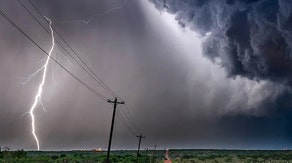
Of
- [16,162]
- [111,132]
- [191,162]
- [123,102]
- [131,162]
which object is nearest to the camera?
[111,132]

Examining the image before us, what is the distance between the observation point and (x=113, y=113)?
37.7m

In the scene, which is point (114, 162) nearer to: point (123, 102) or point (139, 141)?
point (139, 141)

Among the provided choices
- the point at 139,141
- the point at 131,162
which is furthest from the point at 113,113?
the point at 139,141

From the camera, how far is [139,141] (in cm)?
8112

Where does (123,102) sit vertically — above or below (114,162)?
above

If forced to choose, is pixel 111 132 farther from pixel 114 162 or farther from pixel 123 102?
pixel 114 162

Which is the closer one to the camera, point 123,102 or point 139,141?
point 123,102

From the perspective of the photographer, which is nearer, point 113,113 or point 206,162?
point 113,113

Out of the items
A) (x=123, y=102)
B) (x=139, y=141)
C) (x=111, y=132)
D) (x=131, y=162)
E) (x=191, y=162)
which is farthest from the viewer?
(x=191, y=162)

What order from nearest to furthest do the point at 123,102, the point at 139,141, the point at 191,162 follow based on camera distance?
the point at 123,102, the point at 139,141, the point at 191,162

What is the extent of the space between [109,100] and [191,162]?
63235 millimetres

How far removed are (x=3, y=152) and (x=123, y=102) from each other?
157ft

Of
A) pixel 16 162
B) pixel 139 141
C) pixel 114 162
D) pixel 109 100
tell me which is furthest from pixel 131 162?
pixel 109 100

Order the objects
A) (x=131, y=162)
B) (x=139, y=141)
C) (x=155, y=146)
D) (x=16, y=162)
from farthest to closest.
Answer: (x=155, y=146) < (x=139, y=141) < (x=131, y=162) < (x=16, y=162)
